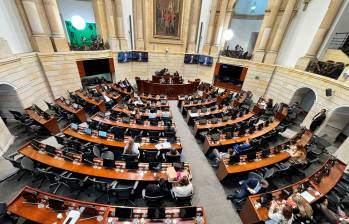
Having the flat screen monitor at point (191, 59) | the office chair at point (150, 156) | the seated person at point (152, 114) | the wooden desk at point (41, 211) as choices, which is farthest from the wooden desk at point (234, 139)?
the flat screen monitor at point (191, 59)

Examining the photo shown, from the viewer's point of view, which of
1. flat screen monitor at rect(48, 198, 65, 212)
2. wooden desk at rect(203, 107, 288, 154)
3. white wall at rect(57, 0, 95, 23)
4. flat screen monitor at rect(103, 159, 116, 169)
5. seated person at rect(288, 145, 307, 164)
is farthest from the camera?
white wall at rect(57, 0, 95, 23)

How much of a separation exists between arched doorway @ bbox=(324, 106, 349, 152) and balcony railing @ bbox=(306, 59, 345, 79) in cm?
225

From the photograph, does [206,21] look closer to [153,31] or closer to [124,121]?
[153,31]

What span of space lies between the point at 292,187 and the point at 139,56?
16.4 meters

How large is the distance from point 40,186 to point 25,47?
981 centimetres

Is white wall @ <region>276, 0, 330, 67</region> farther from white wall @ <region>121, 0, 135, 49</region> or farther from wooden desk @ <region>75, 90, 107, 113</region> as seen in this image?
wooden desk @ <region>75, 90, 107, 113</region>

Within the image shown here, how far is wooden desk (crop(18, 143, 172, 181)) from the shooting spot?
5336 millimetres

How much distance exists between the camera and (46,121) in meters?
8.56

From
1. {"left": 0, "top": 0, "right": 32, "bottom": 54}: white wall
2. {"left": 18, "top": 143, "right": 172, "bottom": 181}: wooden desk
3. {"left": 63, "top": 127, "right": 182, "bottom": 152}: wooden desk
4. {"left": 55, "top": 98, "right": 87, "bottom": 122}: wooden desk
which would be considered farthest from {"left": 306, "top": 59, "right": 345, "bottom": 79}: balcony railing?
{"left": 0, "top": 0, "right": 32, "bottom": 54}: white wall

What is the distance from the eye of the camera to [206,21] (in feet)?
57.5

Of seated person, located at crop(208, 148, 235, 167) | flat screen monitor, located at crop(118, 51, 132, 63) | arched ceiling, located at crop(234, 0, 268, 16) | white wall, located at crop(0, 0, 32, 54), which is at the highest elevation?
arched ceiling, located at crop(234, 0, 268, 16)

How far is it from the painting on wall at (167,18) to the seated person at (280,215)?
17.3 m

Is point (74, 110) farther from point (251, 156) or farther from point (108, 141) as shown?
point (251, 156)

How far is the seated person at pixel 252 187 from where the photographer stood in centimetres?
534
